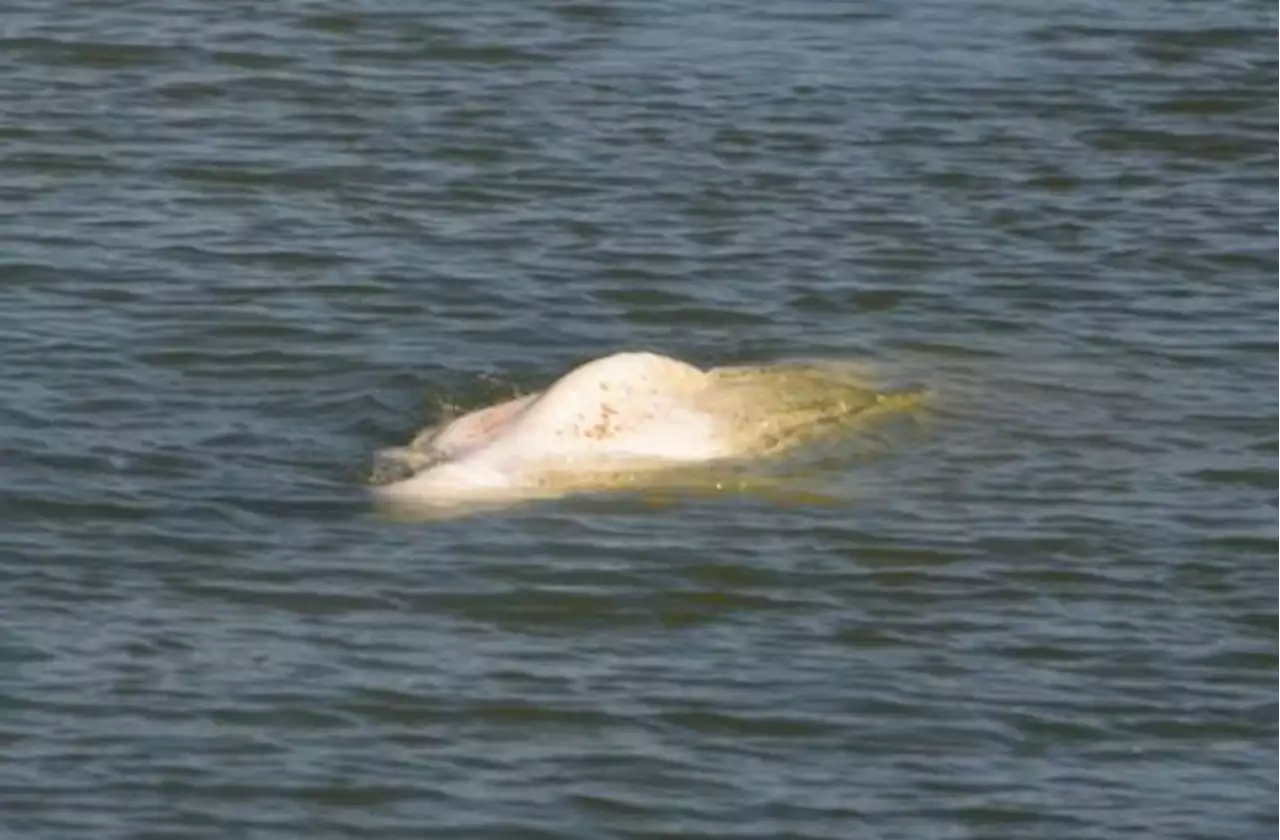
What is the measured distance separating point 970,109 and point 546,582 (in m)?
7.36

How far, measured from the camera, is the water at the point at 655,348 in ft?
37.8

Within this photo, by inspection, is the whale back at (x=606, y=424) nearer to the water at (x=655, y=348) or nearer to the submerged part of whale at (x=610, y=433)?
the submerged part of whale at (x=610, y=433)

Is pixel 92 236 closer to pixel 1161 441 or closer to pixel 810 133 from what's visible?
pixel 810 133

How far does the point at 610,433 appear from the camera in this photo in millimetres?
14383

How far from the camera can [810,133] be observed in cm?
1933

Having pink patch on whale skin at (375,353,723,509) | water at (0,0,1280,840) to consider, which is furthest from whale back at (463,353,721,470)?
water at (0,0,1280,840)

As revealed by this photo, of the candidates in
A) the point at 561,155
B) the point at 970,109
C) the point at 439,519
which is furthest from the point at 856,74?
the point at 439,519

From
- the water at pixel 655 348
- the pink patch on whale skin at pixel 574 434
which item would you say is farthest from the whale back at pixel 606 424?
the water at pixel 655 348

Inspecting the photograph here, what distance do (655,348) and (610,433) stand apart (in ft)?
5.99

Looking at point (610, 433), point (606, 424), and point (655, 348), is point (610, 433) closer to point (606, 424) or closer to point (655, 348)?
point (606, 424)

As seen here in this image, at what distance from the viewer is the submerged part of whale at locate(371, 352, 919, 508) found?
1405 cm

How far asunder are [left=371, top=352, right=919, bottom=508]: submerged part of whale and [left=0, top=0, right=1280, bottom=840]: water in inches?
9.6

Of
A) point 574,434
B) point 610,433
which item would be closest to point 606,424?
point 610,433

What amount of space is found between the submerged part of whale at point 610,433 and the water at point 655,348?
0.24 metres
